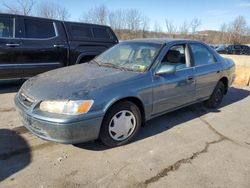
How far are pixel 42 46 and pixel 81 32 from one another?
1339mm

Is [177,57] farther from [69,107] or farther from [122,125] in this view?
[69,107]

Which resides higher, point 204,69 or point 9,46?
point 9,46

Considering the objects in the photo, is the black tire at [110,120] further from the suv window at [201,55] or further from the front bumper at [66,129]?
the suv window at [201,55]

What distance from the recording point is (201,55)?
517cm

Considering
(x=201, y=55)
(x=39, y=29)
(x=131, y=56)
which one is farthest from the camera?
(x=39, y=29)

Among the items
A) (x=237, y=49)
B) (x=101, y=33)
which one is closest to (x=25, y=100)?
(x=101, y=33)

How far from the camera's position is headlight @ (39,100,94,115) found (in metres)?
3.13


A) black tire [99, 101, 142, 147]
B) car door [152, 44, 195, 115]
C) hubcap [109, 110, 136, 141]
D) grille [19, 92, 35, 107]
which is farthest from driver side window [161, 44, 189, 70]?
grille [19, 92, 35, 107]

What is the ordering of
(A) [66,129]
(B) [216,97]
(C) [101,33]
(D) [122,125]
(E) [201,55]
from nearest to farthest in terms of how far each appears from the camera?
(A) [66,129] → (D) [122,125] → (E) [201,55] → (B) [216,97] → (C) [101,33]

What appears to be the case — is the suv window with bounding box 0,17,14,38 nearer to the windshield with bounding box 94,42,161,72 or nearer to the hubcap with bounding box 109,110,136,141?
the windshield with bounding box 94,42,161,72

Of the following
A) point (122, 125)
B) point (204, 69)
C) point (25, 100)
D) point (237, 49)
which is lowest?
point (237, 49)

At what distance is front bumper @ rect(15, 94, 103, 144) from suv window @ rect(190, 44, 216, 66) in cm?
257

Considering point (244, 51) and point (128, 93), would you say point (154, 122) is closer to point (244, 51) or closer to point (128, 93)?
point (128, 93)

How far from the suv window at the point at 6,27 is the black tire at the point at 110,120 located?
3.87 metres
